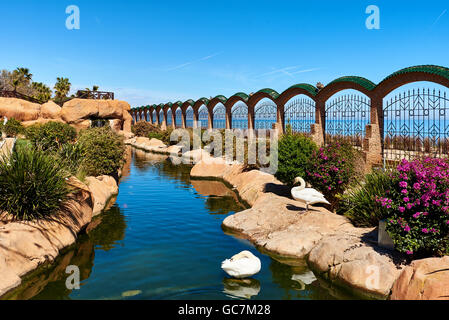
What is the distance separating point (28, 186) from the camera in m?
8.88

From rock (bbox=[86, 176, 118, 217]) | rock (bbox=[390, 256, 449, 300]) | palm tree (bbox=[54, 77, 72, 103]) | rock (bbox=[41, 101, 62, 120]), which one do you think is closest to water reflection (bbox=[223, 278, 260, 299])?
rock (bbox=[390, 256, 449, 300])

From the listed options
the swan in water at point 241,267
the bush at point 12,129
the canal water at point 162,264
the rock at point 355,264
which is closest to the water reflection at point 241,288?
the canal water at point 162,264

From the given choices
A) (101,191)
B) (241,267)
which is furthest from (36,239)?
(101,191)

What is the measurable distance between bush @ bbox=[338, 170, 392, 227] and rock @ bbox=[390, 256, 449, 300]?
2.50 m

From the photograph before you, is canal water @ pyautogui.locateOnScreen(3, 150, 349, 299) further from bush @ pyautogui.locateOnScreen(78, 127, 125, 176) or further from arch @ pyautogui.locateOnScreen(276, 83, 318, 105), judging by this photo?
arch @ pyautogui.locateOnScreen(276, 83, 318, 105)

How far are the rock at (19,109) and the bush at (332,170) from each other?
3570 centimetres

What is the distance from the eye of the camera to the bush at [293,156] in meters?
12.9

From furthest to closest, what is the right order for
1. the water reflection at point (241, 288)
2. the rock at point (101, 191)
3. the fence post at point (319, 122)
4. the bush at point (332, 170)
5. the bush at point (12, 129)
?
the bush at point (12, 129), the fence post at point (319, 122), the rock at point (101, 191), the bush at point (332, 170), the water reflection at point (241, 288)

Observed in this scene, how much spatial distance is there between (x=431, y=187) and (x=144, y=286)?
5858 mm

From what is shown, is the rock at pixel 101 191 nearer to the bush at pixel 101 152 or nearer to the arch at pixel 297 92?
the bush at pixel 101 152

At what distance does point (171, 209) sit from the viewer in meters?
13.1

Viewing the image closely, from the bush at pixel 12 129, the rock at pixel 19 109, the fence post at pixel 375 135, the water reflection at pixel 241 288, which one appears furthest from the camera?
the rock at pixel 19 109
